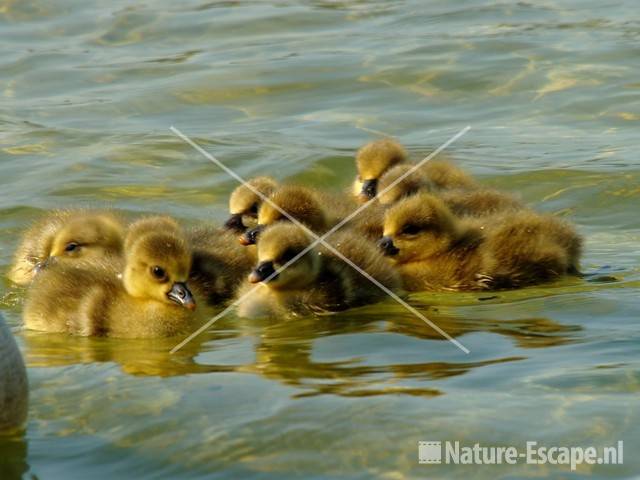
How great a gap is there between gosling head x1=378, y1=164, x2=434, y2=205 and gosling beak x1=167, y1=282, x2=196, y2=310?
5.77 ft

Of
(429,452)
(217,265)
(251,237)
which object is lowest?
(429,452)

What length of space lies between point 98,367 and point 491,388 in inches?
63.2

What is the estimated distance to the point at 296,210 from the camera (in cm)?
761

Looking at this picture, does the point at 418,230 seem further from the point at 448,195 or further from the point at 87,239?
the point at 87,239

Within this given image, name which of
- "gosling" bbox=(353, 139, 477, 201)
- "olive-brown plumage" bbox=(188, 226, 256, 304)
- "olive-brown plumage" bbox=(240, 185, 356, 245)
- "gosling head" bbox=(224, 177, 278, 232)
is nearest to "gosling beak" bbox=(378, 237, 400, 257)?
"olive-brown plumage" bbox=(240, 185, 356, 245)

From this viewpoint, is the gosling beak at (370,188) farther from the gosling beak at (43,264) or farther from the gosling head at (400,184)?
the gosling beak at (43,264)

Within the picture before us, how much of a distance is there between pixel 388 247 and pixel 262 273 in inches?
33.1

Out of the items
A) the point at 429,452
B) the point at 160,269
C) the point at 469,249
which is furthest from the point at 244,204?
the point at 429,452

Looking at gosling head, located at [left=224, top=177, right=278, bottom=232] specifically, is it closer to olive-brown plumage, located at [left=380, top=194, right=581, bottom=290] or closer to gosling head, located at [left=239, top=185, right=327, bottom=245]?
gosling head, located at [left=239, top=185, right=327, bottom=245]

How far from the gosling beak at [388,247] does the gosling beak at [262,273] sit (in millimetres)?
744

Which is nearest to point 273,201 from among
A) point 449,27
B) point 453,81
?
point 453,81

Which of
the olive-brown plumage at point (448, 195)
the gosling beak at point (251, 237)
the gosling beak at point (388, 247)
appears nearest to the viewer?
the gosling beak at point (251, 237)

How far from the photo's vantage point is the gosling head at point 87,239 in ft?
25.1

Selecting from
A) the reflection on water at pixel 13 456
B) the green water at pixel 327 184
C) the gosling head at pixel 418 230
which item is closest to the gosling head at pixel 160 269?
the green water at pixel 327 184
